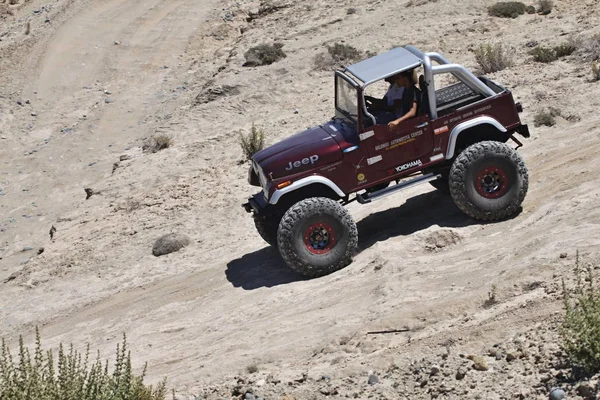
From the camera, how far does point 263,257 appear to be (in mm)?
12312

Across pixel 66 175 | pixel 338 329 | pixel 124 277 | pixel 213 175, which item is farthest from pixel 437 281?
pixel 66 175

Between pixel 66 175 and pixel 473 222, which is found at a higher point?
pixel 473 222

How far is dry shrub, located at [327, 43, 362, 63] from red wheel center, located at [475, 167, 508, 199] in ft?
29.7

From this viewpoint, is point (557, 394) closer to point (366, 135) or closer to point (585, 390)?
point (585, 390)

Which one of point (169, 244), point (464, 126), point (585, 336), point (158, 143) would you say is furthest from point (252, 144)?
point (585, 336)

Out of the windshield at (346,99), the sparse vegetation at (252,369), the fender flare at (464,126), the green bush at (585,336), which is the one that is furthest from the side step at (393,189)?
the green bush at (585,336)

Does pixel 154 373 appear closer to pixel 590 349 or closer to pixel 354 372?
pixel 354 372

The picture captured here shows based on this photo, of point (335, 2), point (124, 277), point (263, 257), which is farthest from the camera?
point (335, 2)

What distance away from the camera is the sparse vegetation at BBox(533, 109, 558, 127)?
14.0 metres

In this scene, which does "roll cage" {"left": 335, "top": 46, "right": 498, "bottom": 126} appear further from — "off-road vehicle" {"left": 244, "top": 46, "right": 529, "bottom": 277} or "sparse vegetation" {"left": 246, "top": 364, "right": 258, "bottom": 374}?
"sparse vegetation" {"left": 246, "top": 364, "right": 258, "bottom": 374}

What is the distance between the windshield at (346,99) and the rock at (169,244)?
11.2ft

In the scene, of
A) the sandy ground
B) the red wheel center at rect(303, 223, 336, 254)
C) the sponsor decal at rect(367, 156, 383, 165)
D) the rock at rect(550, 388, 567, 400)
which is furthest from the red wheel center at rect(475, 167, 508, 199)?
the rock at rect(550, 388, 567, 400)

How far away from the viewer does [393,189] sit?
11164 millimetres

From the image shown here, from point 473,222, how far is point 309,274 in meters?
2.17
